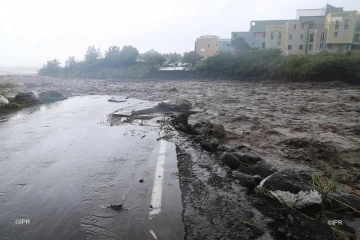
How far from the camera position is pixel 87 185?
4246mm

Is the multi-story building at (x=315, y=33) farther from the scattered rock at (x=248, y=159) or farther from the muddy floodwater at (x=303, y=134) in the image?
the scattered rock at (x=248, y=159)

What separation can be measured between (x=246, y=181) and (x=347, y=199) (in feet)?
4.66

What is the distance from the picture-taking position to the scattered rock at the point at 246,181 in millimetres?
4062

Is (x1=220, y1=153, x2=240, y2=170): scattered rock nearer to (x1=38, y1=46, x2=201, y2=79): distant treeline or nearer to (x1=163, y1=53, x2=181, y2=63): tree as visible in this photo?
(x1=38, y1=46, x2=201, y2=79): distant treeline

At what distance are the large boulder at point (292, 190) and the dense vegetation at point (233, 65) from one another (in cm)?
2584

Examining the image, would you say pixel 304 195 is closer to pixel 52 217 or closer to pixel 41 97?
pixel 52 217

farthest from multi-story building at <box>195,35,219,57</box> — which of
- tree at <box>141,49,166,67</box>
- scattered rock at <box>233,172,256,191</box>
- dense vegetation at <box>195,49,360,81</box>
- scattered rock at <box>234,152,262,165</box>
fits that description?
scattered rock at <box>233,172,256,191</box>

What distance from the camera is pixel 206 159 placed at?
5.41 meters

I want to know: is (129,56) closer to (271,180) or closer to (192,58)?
(192,58)

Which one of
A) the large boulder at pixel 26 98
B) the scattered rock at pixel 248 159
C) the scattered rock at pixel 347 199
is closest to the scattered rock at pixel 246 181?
the scattered rock at pixel 248 159

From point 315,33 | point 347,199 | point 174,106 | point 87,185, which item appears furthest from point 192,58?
point 347,199

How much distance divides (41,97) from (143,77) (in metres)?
29.4

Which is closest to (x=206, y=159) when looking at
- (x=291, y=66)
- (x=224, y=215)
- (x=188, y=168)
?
(x=188, y=168)

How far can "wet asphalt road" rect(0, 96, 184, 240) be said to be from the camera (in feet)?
10.1
